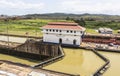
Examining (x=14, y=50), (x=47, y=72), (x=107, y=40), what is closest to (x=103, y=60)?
(x=47, y=72)

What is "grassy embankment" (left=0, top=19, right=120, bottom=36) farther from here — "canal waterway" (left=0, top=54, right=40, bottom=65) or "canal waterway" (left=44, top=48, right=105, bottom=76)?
"canal waterway" (left=44, top=48, right=105, bottom=76)

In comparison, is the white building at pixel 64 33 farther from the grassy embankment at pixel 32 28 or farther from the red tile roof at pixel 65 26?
the grassy embankment at pixel 32 28

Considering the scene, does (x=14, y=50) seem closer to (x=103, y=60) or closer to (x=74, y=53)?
(x=74, y=53)

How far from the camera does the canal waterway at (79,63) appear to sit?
21.6m

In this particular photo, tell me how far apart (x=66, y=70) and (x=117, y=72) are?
5711 millimetres

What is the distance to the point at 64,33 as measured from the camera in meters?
33.8

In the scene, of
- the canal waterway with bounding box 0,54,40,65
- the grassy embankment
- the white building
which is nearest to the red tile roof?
the white building

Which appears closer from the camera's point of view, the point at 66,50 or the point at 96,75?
the point at 96,75

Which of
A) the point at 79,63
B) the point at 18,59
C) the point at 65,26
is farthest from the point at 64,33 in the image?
the point at 79,63

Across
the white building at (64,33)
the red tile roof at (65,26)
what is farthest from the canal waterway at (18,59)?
the red tile roof at (65,26)

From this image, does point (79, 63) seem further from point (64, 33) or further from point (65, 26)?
point (65, 26)

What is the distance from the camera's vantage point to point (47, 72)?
17672mm

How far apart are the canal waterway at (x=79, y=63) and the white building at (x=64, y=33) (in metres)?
3.03

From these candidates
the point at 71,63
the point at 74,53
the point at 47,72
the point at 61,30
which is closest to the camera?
the point at 47,72
